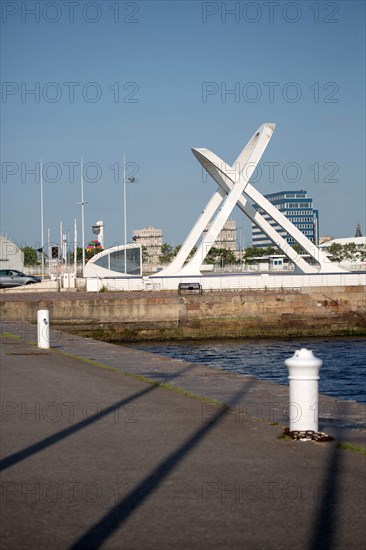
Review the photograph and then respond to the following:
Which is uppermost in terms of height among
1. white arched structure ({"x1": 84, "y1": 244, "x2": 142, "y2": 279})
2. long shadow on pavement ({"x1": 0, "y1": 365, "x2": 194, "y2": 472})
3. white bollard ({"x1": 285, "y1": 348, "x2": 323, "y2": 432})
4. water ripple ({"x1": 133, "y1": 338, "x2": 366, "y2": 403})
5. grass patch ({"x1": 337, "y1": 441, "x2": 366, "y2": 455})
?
white arched structure ({"x1": 84, "y1": 244, "x2": 142, "y2": 279})

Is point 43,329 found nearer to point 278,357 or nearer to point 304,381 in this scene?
point 304,381

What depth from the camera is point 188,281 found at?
53781 millimetres

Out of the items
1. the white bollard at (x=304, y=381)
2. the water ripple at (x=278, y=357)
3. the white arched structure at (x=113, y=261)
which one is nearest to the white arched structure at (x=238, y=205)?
the white arched structure at (x=113, y=261)

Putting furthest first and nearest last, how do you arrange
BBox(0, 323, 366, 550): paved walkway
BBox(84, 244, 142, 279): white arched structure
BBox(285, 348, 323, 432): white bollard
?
BBox(84, 244, 142, 279): white arched structure, BBox(285, 348, 323, 432): white bollard, BBox(0, 323, 366, 550): paved walkway

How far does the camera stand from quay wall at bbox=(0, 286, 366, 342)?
42.0 meters

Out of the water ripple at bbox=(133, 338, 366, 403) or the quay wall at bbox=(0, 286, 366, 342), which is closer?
the water ripple at bbox=(133, 338, 366, 403)

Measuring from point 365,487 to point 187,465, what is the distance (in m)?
1.60

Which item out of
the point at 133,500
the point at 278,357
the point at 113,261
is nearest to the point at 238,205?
the point at 113,261

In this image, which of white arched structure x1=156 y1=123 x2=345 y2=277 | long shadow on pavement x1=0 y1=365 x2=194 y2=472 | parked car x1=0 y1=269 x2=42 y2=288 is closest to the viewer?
long shadow on pavement x1=0 y1=365 x2=194 y2=472

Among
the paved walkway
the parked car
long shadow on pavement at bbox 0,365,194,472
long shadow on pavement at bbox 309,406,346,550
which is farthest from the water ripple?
the parked car

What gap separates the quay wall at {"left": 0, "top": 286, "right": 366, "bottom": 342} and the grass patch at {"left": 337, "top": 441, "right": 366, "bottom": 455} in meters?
32.3

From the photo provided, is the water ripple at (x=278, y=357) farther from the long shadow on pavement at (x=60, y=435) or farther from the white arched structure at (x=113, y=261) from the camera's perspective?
the white arched structure at (x=113, y=261)

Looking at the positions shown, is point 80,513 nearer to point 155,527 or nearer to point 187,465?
point 155,527

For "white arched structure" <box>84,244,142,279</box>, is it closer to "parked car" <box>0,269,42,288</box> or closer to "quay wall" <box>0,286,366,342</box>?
"parked car" <box>0,269,42,288</box>
